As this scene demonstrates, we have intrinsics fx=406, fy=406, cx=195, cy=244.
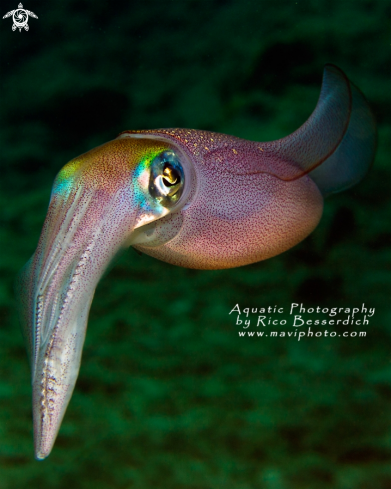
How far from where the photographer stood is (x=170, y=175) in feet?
2.25

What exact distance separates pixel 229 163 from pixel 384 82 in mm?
797

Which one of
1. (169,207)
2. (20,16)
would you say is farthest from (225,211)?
(20,16)

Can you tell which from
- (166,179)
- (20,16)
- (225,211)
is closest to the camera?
(166,179)

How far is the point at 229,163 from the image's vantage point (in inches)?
31.5

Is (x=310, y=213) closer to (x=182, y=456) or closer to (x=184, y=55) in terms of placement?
(x=182, y=456)

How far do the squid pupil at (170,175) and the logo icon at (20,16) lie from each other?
1.46 meters

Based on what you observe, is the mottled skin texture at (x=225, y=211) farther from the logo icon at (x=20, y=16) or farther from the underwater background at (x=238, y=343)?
the logo icon at (x=20, y=16)

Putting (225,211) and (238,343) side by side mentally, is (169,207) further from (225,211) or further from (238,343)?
(238,343)

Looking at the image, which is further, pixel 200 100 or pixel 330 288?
pixel 200 100

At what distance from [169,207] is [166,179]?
5 centimetres

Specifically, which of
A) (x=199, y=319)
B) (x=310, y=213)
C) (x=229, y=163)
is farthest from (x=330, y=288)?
(x=229, y=163)

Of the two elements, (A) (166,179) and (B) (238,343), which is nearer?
(A) (166,179)

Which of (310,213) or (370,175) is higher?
(370,175)

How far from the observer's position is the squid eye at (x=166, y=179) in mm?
670
